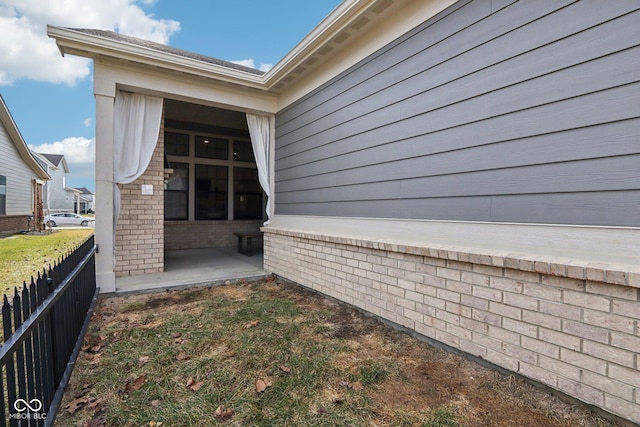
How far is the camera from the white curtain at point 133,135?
4.80 m

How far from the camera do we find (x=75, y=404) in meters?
2.02

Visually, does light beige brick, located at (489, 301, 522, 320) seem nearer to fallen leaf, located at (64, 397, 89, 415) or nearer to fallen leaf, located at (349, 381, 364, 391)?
fallen leaf, located at (349, 381, 364, 391)

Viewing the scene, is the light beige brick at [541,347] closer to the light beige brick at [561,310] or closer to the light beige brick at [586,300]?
the light beige brick at [561,310]

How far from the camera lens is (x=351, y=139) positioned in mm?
4031

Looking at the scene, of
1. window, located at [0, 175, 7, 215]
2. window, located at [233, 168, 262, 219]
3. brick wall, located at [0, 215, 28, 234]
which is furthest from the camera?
window, located at [0, 175, 7, 215]

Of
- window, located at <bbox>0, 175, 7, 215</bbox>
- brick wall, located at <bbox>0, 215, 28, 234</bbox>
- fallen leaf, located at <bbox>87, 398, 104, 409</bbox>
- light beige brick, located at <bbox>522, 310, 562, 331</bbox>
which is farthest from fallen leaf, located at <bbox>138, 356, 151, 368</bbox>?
window, located at <bbox>0, 175, 7, 215</bbox>

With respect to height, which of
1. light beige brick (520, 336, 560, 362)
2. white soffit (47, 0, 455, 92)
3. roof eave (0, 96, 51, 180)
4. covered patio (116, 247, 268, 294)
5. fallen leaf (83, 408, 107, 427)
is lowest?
fallen leaf (83, 408, 107, 427)

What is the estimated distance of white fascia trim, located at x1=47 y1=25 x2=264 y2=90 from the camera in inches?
159

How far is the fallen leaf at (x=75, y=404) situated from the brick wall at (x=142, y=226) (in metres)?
3.74

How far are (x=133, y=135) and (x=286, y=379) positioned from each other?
4.59 meters

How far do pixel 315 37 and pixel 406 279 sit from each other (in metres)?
3.28

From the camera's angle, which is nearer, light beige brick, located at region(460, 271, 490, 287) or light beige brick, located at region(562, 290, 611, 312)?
light beige brick, located at region(562, 290, 611, 312)

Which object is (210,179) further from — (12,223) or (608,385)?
(12,223)

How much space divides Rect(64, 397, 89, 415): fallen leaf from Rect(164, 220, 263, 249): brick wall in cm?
713
